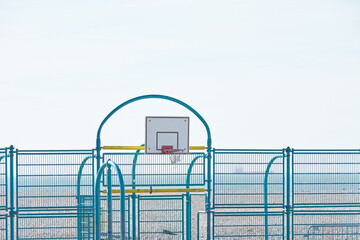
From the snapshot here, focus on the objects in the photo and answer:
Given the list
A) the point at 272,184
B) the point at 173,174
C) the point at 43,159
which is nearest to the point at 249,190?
the point at 272,184

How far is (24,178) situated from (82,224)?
160cm

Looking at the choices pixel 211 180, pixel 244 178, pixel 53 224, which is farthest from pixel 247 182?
pixel 53 224

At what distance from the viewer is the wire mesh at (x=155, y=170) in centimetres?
1244

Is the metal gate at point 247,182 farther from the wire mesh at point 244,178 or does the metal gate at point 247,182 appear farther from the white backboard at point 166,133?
the white backboard at point 166,133

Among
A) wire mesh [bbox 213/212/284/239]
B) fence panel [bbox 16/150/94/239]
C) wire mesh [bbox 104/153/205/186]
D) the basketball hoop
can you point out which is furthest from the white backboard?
wire mesh [bbox 213/212/284/239]

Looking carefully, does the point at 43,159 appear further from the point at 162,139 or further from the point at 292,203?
the point at 292,203

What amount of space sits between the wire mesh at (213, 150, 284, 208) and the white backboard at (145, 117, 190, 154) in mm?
880

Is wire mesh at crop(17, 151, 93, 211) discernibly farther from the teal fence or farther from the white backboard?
the white backboard

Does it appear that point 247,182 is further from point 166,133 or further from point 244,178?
point 166,133

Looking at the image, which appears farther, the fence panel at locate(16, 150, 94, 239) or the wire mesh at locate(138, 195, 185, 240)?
the wire mesh at locate(138, 195, 185, 240)

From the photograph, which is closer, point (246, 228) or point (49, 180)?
point (49, 180)

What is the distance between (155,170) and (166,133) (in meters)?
0.88

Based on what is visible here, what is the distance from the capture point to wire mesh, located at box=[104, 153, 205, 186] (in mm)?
12438

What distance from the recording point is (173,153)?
12.7m
